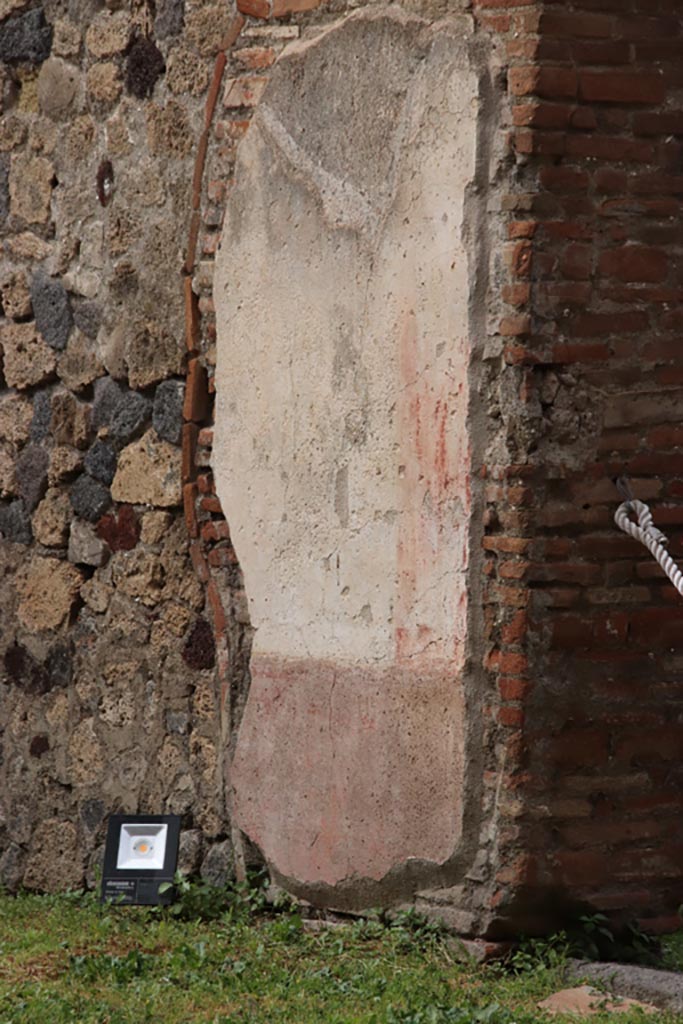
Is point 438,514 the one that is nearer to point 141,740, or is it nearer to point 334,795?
point 334,795

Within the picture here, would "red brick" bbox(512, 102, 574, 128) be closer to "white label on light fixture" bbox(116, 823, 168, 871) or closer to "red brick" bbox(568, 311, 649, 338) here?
"red brick" bbox(568, 311, 649, 338)

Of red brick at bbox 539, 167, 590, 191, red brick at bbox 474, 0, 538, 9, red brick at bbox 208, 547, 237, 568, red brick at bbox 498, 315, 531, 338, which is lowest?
red brick at bbox 208, 547, 237, 568

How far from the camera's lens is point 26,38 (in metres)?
6.16

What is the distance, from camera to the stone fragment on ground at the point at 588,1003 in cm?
441

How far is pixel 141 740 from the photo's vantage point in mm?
5781

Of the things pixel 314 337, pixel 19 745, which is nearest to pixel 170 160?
pixel 314 337

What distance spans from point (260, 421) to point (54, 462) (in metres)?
0.96

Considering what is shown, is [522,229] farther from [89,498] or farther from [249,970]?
[249,970]

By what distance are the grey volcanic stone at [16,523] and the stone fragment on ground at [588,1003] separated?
8.16 ft

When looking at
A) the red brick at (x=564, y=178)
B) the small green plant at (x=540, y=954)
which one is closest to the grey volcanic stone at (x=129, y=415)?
the red brick at (x=564, y=178)

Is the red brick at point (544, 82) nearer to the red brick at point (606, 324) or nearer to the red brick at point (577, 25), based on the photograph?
the red brick at point (577, 25)

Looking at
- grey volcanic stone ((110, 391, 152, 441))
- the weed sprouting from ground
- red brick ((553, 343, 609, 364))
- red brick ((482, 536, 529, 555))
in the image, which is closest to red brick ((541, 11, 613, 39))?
red brick ((553, 343, 609, 364))

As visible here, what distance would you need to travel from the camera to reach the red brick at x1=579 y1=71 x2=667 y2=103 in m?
4.74

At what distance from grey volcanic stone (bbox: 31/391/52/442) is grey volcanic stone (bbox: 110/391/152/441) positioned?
32cm
